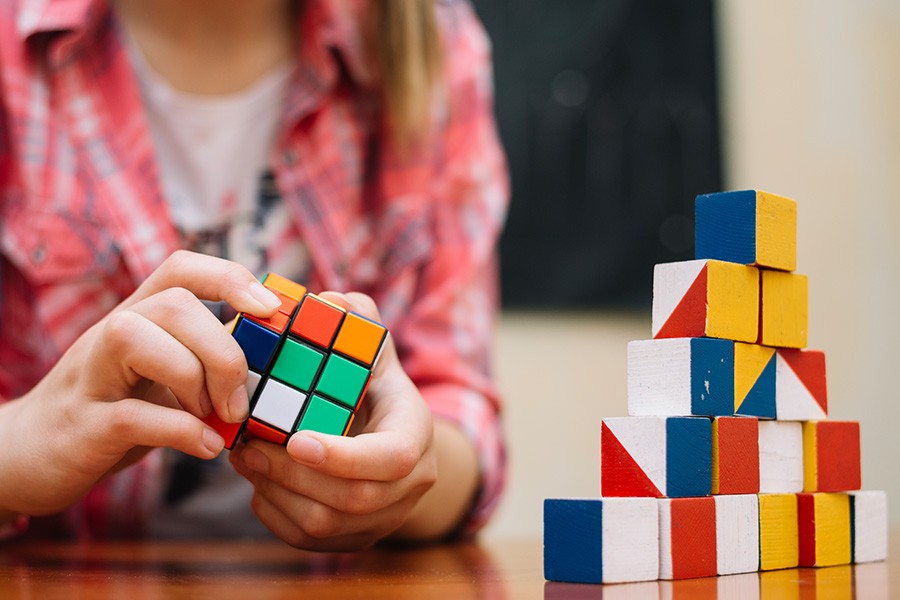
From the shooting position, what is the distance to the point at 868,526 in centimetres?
76

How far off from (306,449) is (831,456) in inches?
15.2

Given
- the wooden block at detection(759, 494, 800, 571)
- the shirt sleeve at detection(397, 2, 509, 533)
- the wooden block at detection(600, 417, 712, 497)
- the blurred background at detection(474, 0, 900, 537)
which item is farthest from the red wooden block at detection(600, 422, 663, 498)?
the blurred background at detection(474, 0, 900, 537)

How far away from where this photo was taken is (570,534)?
598 mm

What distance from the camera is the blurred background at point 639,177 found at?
7.18 feet

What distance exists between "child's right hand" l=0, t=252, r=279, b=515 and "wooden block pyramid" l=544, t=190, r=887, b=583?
22cm

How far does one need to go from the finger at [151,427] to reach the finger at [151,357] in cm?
1

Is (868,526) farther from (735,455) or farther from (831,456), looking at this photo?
(735,455)

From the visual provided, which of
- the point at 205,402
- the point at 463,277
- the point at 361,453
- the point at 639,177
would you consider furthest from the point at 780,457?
the point at 639,177

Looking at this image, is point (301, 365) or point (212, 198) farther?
point (212, 198)

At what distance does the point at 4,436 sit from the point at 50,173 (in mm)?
429

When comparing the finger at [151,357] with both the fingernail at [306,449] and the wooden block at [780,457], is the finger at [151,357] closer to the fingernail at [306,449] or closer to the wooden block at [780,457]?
the fingernail at [306,449]

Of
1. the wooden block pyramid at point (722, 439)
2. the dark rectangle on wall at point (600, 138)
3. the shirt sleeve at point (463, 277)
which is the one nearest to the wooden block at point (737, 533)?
the wooden block pyramid at point (722, 439)

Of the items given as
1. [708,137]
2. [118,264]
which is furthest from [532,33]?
[118,264]

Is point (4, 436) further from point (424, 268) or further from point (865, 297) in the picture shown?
point (865, 297)
